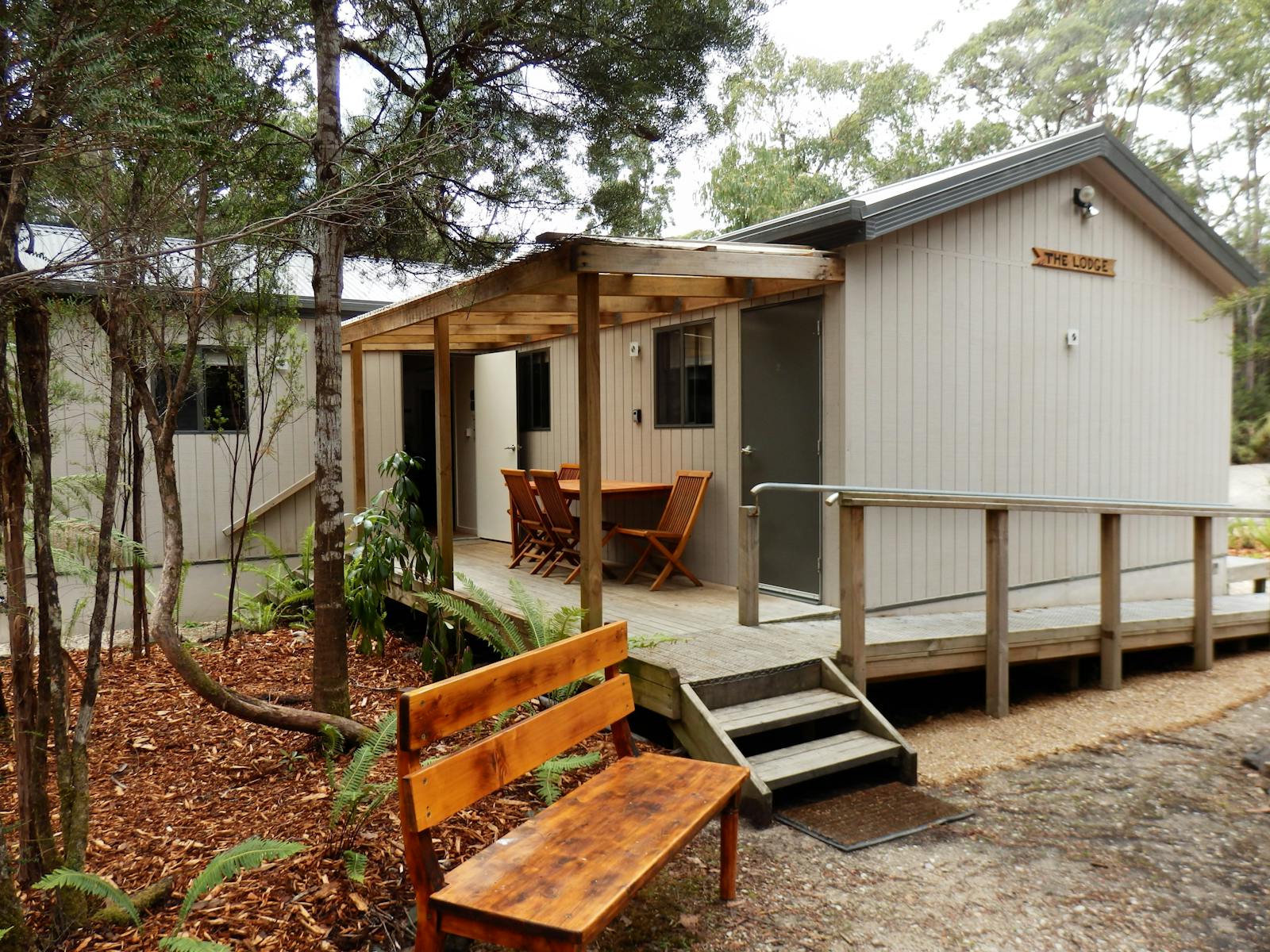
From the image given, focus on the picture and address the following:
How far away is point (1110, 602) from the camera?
6.27 meters

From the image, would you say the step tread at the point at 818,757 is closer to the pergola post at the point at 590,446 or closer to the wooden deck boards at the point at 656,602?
the wooden deck boards at the point at 656,602

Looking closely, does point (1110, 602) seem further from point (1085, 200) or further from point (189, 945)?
point (189, 945)

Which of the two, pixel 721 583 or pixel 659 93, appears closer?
pixel 659 93

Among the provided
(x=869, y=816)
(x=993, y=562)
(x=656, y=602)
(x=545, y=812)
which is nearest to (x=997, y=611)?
(x=993, y=562)

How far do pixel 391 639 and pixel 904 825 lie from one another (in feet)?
14.2

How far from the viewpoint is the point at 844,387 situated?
6.09 metres

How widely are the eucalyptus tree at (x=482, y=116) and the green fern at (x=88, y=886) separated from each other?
1.86 meters

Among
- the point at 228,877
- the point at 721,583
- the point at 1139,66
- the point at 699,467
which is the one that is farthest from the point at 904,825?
the point at 1139,66

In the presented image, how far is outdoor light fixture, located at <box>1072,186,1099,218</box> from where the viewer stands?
751 cm

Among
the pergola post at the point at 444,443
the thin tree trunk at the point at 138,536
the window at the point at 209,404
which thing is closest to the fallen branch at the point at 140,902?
the thin tree trunk at the point at 138,536

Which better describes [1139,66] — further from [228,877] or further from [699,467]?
[228,877]

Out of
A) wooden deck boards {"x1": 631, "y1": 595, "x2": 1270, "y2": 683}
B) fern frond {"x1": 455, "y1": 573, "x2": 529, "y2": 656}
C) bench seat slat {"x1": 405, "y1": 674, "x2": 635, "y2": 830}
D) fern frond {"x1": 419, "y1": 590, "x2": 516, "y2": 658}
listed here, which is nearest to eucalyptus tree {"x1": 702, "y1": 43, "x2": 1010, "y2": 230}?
wooden deck boards {"x1": 631, "y1": 595, "x2": 1270, "y2": 683}

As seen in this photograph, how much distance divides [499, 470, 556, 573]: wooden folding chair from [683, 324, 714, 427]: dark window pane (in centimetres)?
Answer: 146

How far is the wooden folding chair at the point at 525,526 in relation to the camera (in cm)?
785
